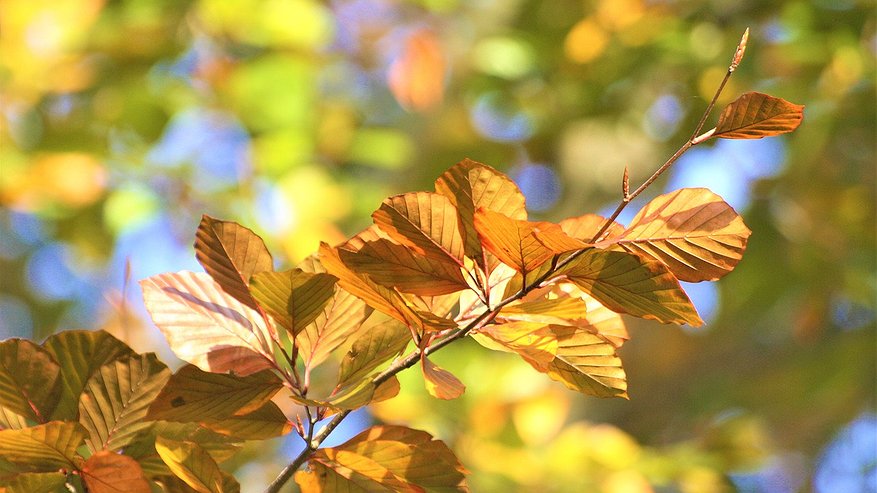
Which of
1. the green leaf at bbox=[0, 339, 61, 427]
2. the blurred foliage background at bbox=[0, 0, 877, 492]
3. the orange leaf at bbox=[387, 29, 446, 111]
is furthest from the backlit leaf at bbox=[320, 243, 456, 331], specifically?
the orange leaf at bbox=[387, 29, 446, 111]

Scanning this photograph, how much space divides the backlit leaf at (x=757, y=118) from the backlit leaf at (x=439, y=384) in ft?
0.39

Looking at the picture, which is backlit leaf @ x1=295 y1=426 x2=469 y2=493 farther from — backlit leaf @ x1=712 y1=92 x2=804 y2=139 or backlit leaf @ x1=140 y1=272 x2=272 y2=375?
backlit leaf @ x1=712 y1=92 x2=804 y2=139

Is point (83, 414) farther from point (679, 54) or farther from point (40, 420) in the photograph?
point (679, 54)

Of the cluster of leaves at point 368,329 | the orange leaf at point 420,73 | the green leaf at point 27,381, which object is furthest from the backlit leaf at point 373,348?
the orange leaf at point 420,73

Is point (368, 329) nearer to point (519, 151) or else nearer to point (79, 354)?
point (79, 354)

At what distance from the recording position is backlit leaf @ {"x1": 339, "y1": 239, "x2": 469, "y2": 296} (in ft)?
0.94

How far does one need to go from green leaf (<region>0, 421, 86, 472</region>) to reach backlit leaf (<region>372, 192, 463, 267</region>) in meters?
0.12

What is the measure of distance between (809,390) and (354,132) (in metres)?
1.23

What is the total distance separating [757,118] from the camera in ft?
0.91

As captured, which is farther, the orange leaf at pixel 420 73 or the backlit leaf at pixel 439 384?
the orange leaf at pixel 420 73

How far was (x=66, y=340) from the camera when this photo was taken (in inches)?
12.2

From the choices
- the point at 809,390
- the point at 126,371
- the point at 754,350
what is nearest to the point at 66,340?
the point at 126,371

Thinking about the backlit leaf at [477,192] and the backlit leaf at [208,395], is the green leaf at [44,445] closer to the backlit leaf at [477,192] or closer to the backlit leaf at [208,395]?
the backlit leaf at [208,395]

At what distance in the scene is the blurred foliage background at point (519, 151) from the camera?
1521 millimetres
